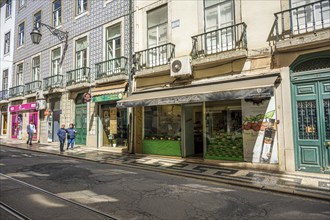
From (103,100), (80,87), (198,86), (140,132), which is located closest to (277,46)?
(198,86)

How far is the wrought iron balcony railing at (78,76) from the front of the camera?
1515cm

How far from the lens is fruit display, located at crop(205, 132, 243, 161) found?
9039mm

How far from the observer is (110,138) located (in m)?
14.0

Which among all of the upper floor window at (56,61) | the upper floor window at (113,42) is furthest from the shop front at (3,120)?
the upper floor window at (113,42)

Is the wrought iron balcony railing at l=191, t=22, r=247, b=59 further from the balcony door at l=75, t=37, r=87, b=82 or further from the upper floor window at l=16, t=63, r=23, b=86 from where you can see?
Answer: the upper floor window at l=16, t=63, r=23, b=86

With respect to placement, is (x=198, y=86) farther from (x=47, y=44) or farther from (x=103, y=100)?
(x=47, y=44)

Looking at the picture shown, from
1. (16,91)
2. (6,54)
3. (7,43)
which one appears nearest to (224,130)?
(16,91)

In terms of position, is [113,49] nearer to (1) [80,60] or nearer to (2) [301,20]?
(1) [80,60]

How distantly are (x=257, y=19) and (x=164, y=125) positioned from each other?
584 centimetres

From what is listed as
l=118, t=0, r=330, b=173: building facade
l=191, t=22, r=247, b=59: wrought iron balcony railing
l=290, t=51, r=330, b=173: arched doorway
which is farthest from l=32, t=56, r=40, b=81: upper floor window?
l=290, t=51, r=330, b=173: arched doorway

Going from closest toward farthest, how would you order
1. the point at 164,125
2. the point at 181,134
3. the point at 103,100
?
the point at 181,134 < the point at 164,125 < the point at 103,100

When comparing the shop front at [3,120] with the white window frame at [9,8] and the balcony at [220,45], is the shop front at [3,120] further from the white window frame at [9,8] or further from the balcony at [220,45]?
the balcony at [220,45]

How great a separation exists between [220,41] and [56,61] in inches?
521

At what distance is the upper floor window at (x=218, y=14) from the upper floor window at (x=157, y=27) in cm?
237
